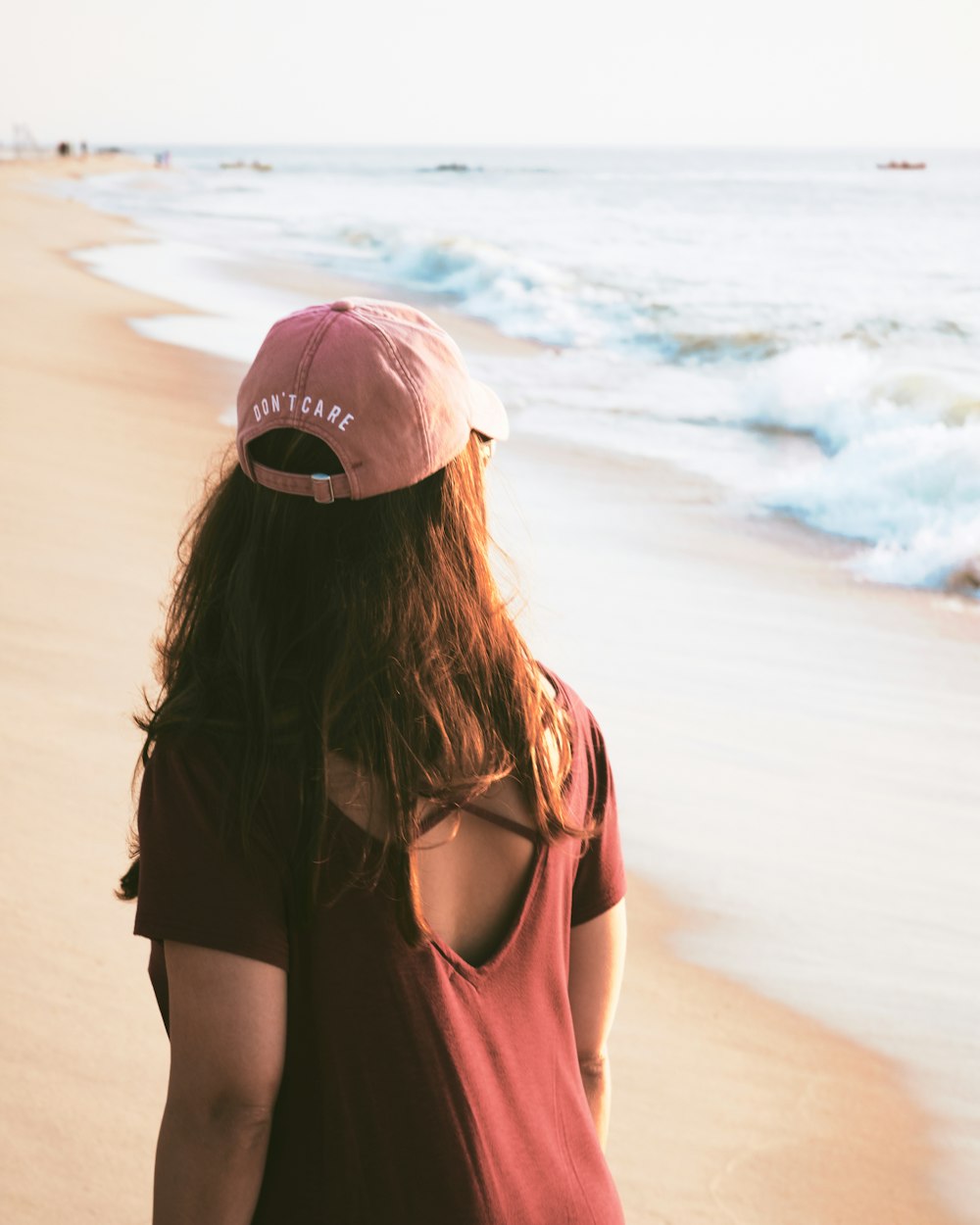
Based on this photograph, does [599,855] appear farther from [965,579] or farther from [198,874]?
[965,579]

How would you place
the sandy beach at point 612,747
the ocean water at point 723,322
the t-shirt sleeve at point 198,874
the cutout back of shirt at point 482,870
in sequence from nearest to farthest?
the t-shirt sleeve at point 198,874 → the cutout back of shirt at point 482,870 → the sandy beach at point 612,747 → the ocean water at point 723,322

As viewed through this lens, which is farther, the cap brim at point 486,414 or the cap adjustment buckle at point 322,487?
the cap brim at point 486,414

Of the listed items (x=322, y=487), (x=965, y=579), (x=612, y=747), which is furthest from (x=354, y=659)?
(x=965, y=579)

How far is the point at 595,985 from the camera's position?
4.95 feet

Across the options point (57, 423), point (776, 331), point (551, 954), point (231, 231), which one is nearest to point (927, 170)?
point (231, 231)

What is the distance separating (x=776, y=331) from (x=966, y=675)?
11856 mm

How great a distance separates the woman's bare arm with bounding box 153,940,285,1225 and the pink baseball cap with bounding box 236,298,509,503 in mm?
445

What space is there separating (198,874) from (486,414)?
533mm

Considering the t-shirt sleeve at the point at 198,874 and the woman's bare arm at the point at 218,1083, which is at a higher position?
the t-shirt sleeve at the point at 198,874

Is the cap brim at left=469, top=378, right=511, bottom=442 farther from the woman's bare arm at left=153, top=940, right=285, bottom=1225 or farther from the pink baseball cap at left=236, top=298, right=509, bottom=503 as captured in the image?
the woman's bare arm at left=153, top=940, right=285, bottom=1225

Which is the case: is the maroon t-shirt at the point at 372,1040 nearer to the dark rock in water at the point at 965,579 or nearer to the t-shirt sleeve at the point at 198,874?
the t-shirt sleeve at the point at 198,874

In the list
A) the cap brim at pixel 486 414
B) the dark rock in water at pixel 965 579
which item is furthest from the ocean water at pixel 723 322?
the cap brim at pixel 486 414

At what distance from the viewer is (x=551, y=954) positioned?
52.2 inches

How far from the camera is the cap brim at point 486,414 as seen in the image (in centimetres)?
129
